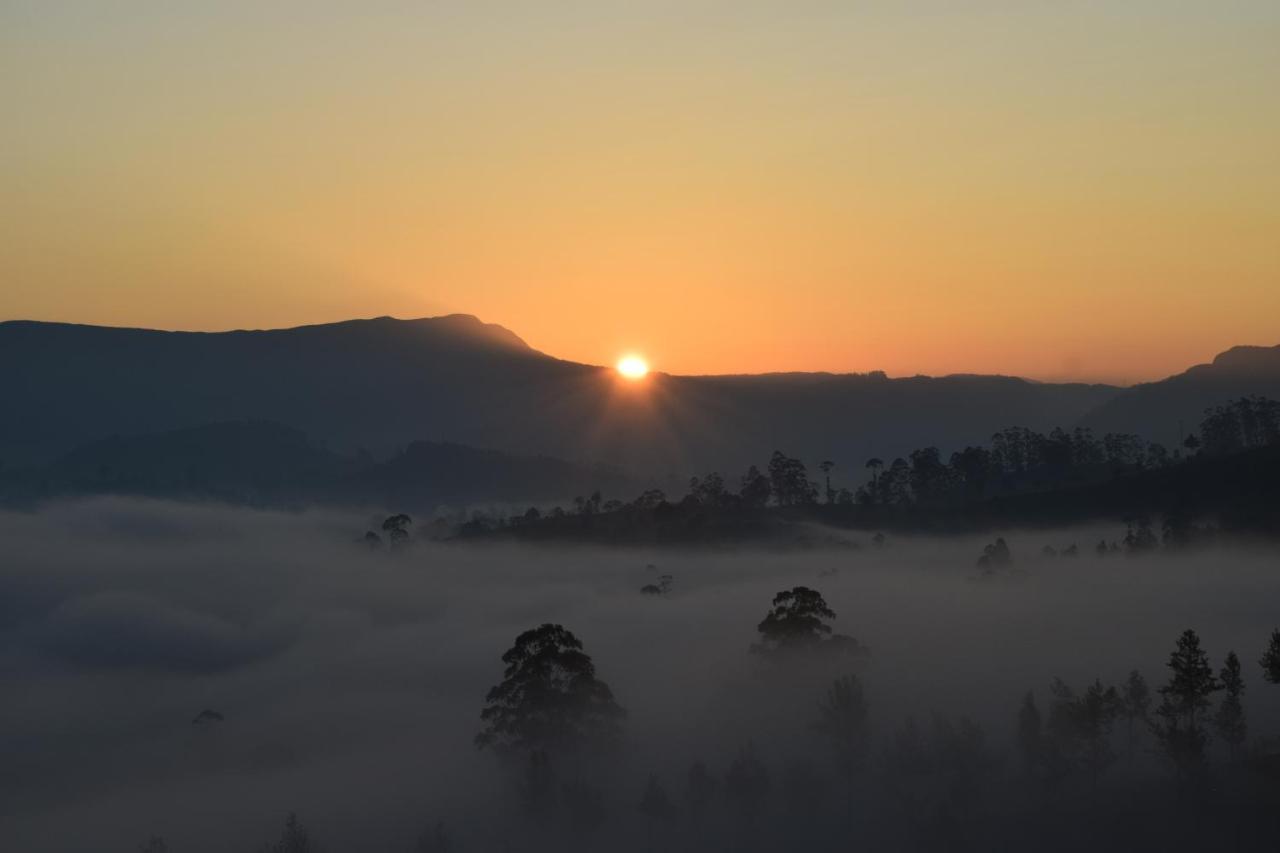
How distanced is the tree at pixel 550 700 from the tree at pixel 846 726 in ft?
74.6

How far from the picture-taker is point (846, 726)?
137375 mm

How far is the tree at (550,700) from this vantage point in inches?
5433

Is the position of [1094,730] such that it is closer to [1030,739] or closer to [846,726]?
[1030,739]

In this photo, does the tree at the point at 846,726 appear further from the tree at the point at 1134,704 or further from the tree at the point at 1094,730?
the tree at the point at 1134,704

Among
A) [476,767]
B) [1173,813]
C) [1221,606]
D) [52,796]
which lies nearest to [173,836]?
[476,767]

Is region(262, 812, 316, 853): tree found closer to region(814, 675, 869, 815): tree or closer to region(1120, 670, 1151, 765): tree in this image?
region(814, 675, 869, 815): tree

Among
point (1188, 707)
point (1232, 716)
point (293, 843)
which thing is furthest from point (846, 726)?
point (293, 843)

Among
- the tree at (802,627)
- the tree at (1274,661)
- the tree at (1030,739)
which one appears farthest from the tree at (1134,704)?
the tree at (802,627)

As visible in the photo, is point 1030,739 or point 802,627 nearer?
point 1030,739

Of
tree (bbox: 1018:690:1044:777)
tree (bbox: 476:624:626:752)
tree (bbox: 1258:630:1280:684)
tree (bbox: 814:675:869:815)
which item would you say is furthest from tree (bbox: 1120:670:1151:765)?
tree (bbox: 476:624:626:752)

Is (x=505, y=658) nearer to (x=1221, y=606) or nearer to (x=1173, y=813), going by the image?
(x=1173, y=813)

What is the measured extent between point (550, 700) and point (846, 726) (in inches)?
1203

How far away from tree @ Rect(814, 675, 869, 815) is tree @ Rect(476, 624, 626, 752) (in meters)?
22.7

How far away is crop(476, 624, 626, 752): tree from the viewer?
138000 millimetres
